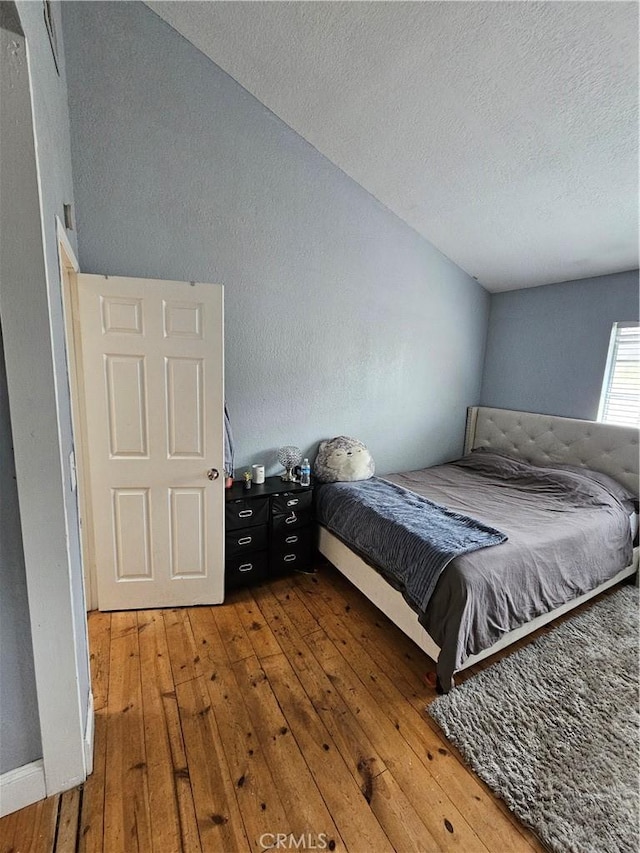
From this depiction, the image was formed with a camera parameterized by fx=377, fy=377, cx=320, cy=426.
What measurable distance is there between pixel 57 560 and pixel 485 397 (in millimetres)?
3895

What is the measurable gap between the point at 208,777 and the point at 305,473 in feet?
5.84

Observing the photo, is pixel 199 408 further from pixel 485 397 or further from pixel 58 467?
pixel 485 397

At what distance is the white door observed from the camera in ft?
6.66

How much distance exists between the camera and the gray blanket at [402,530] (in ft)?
6.16

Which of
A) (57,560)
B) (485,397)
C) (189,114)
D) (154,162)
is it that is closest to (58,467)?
(57,560)

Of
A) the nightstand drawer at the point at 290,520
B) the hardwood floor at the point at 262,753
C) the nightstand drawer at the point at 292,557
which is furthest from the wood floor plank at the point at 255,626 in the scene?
the nightstand drawer at the point at 290,520

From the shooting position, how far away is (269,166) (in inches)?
101

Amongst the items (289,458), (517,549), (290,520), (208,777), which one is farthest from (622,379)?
(208,777)

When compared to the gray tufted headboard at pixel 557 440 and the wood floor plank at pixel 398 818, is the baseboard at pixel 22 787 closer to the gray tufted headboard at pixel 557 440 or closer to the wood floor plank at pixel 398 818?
the wood floor plank at pixel 398 818

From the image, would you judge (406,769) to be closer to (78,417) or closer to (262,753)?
(262,753)

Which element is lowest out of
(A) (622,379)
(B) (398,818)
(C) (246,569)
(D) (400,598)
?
(B) (398,818)

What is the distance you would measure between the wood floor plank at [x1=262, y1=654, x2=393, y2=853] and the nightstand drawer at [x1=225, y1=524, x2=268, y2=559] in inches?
29.9

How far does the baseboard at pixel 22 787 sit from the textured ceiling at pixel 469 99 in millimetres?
3311

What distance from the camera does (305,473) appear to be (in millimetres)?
2873
